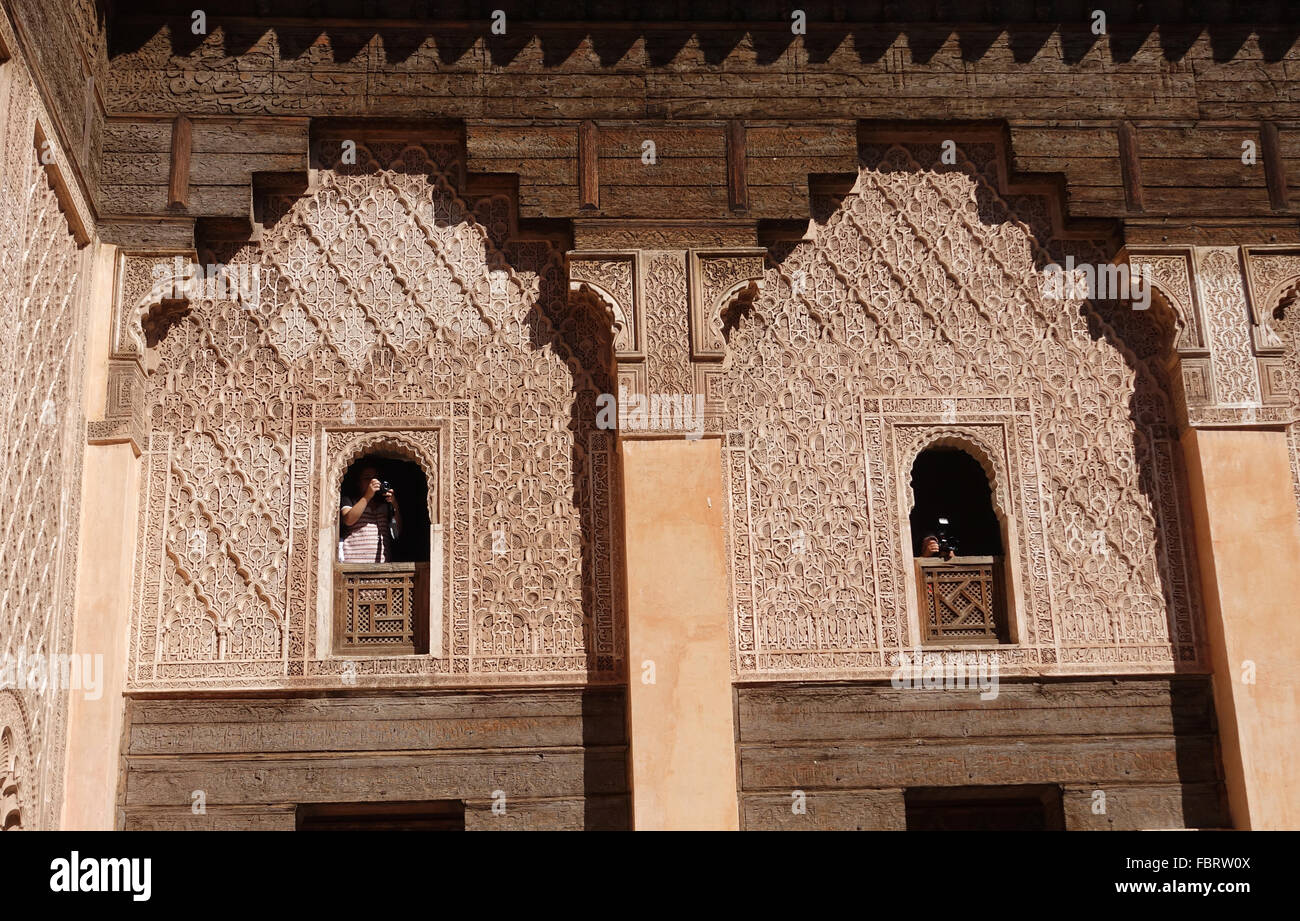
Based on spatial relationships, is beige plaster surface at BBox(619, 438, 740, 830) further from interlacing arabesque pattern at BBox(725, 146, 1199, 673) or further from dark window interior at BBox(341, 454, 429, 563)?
dark window interior at BBox(341, 454, 429, 563)

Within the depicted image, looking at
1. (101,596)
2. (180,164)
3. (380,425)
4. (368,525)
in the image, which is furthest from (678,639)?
(180,164)

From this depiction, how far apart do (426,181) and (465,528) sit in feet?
6.04

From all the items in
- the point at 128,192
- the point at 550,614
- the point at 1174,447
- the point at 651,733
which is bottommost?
the point at 651,733

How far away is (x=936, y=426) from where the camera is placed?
305 inches

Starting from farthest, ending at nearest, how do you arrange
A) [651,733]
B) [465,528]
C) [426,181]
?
[426,181]
[465,528]
[651,733]

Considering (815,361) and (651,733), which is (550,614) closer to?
(651,733)

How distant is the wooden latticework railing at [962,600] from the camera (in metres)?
7.54

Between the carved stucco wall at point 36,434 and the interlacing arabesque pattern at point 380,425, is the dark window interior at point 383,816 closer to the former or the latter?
the interlacing arabesque pattern at point 380,425

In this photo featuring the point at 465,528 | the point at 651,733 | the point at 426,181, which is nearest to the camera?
the point at 651,733

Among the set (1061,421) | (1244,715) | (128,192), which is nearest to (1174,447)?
(1061,421)

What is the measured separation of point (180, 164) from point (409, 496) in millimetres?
2521

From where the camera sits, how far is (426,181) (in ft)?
26.5

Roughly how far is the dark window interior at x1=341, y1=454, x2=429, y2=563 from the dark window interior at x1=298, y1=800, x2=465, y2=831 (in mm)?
1520

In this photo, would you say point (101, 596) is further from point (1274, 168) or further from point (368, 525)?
point (1274, 168)
